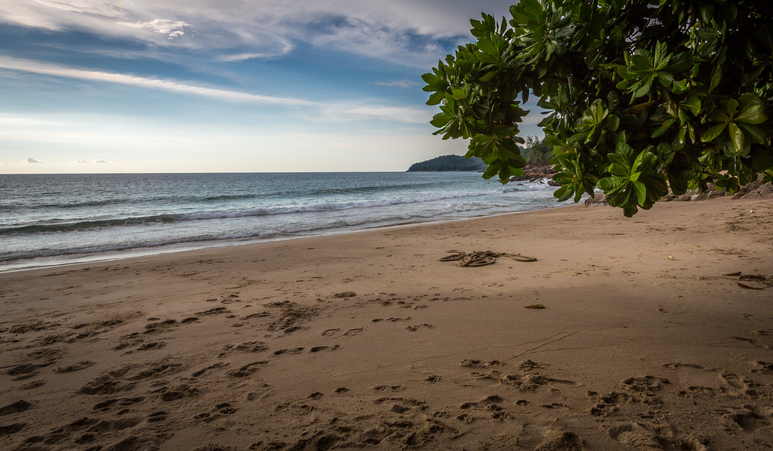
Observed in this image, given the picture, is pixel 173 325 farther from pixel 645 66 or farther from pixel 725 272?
pixel 725 272

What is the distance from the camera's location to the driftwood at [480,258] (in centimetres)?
635

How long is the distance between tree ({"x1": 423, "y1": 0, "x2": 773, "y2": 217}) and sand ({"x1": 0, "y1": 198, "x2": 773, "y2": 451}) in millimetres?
1229

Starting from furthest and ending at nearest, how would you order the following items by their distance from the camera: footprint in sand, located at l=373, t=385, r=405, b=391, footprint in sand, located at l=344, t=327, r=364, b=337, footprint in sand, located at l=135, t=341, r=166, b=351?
footprint in sand, located at l=344, t=327, r=364, b=337
footprint in sand, located at l=135, t=341, r=166, b=351
footprint in sand, located at l=373, t=385, r=405, b=391

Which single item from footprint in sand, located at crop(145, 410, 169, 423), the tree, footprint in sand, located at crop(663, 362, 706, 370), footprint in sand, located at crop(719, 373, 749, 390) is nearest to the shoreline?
footprint in sand, located at crop(145, 410, 169, 423)

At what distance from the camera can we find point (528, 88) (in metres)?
2.55

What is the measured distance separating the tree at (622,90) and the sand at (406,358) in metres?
1.23

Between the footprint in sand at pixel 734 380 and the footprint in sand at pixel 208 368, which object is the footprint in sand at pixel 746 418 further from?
the footprint in sand at pixel 208 368

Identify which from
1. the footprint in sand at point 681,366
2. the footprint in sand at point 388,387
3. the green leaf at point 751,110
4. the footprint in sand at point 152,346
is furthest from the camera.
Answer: the footprint in sand at point 152,346

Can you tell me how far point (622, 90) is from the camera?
2.24 metres

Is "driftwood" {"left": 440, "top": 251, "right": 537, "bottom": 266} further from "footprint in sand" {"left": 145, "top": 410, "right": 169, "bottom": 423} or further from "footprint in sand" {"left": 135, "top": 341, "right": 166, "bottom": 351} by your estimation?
"footprint in sand" {"left": 145, "top": 410, "right": 169, "bottom": 423}

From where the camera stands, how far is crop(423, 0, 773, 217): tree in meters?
1.87

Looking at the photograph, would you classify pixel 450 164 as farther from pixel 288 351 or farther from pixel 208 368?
pixel 208 368

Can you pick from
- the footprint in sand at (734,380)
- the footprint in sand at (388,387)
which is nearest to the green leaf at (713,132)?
the footprint in sand at (734,380)

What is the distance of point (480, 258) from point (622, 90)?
4537mm
